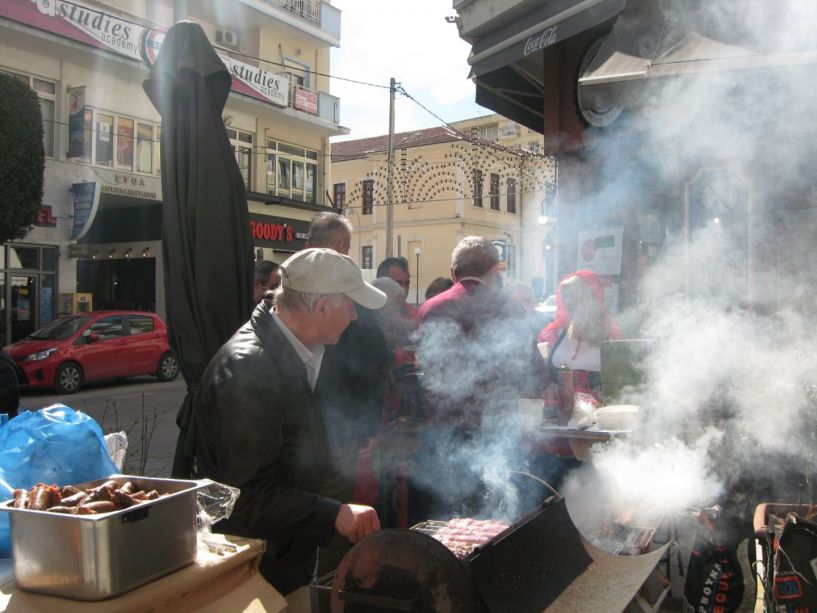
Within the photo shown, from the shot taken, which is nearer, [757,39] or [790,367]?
[790,367]

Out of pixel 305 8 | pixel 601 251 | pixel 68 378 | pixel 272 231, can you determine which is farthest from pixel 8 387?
pixel 305 8

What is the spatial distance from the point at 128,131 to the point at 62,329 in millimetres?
7353

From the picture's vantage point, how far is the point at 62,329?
39.8 ft

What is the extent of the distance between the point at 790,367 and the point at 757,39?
2066 mm

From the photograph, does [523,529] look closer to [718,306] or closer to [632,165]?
[718,306]

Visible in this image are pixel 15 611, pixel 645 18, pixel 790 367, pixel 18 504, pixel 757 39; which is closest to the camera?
pixel 15 611

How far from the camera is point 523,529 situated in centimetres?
250

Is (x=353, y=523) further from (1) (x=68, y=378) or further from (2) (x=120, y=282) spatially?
(2) (x=120, y=282)

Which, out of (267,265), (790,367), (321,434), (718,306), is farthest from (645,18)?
(321,434)

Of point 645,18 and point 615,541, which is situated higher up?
point 645,18

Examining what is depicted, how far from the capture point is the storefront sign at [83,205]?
1527cm

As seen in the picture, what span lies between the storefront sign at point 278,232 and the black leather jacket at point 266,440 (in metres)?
18.8

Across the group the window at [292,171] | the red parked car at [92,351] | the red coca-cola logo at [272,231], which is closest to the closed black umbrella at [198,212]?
the red parked car at [92,351]

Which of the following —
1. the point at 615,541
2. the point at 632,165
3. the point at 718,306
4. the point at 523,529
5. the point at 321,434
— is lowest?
the point at 615,541
